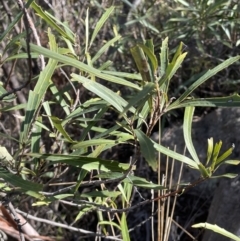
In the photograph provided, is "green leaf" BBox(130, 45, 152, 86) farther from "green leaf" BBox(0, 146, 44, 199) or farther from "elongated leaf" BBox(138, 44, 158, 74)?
"green leaf" BBox(0, 146, 44, 199)

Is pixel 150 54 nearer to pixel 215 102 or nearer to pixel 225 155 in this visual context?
pixel 215 102

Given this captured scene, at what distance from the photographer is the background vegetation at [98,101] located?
4.08 ft

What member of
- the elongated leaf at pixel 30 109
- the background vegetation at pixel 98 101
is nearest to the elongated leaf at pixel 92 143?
the background vegetation at pixel 98 101

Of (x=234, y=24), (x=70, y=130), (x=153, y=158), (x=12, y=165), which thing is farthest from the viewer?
(x=70, y=130)

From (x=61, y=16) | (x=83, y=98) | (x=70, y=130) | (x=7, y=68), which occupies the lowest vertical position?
(x=70, y=130)

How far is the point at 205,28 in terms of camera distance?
7.71 ft

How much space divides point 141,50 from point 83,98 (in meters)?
1.62

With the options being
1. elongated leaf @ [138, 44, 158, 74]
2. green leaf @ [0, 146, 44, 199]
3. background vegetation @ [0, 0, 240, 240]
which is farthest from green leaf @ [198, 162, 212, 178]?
green leaf @ [0, 146, 44, 199]

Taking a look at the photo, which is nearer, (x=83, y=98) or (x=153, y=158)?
(x=153, y=158)

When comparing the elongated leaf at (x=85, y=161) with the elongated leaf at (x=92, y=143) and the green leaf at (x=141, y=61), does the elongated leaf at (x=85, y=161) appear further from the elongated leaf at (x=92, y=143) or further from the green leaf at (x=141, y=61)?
the green leaf at (x=141, y=61)

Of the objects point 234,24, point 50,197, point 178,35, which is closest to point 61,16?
point 178,35

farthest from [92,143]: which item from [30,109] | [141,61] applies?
[141,61]

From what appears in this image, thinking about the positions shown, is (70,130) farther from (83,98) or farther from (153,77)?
(153,77)

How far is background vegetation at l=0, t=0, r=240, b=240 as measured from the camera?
1.24m
